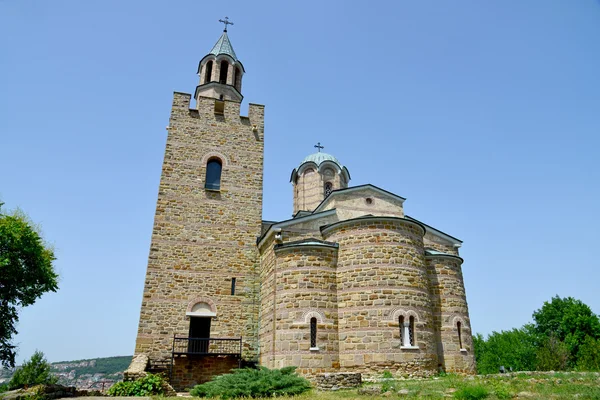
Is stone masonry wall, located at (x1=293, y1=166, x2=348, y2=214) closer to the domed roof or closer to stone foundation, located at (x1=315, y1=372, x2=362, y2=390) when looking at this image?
the domed roof

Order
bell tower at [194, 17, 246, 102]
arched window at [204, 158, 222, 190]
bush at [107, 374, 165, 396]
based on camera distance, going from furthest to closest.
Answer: bell tower at [194, 17, 246, 102] < arched window at [204, 158, 222, 190] < bush at [107, 374, 165, 396]

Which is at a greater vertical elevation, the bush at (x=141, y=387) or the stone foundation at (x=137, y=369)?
the stone foundation at (x=137, y=369)

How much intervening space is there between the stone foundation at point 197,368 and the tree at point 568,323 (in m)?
25.4

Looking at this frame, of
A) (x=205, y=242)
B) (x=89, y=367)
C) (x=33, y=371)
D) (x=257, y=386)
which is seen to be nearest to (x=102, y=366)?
(x=89, y=367)

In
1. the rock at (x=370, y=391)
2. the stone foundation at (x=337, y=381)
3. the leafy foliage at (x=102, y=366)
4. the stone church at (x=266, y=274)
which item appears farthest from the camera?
the leafy foliage at (x=102, y=366)

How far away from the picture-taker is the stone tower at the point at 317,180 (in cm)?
2123

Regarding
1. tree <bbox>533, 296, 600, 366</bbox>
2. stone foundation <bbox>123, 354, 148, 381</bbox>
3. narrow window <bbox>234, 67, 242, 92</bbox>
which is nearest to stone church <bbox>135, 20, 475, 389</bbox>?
narrow window <bbox>234, 67, 242, 92</bbox>

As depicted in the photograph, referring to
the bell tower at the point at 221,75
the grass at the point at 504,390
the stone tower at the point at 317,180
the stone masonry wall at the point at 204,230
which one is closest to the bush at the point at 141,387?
the stone masonry wall at the point at 204,230

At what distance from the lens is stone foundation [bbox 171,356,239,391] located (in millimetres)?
13578

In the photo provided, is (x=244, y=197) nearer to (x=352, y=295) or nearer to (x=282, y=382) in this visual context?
(x=352, y=295)

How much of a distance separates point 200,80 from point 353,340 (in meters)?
14.0

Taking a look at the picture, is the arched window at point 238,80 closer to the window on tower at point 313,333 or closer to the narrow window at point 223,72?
the narrow window at point 223,72

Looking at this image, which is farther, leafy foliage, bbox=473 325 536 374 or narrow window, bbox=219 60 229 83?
leafy foliage, bbox=473 325 536 374

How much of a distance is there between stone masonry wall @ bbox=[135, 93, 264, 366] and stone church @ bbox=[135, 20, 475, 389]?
41 mm
